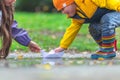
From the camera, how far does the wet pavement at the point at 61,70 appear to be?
171 inches

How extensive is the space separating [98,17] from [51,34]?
3.14 metres

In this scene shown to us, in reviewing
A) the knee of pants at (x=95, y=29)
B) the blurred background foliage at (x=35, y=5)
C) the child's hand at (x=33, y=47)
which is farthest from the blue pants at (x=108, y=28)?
the blurred background foliage at (x=35, y=5)

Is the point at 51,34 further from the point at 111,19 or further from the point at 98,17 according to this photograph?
the point at 111,19

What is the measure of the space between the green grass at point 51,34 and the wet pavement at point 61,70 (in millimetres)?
1708

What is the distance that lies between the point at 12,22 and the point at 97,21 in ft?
2.86

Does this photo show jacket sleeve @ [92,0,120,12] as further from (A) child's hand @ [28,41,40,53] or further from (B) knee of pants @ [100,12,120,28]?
(A) child's hand @ [28,41,40,53]

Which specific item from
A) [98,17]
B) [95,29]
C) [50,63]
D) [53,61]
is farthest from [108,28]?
[50,63]

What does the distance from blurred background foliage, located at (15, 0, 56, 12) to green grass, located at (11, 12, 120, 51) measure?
3748 millimetres

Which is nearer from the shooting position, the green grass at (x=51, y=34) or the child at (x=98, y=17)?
the child at (x=98, y=17)

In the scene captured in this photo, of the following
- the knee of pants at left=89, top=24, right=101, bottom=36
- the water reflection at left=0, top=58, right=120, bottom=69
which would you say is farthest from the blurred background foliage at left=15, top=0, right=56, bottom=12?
the water reflection at left=0, top=58, right=120, bottom=69

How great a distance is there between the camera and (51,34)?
353 inches

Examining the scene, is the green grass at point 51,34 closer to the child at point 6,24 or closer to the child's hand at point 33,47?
the child's hand at point 33,47

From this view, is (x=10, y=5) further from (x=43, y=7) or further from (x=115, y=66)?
(x=43, y=7)

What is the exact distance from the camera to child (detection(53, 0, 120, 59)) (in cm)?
570
